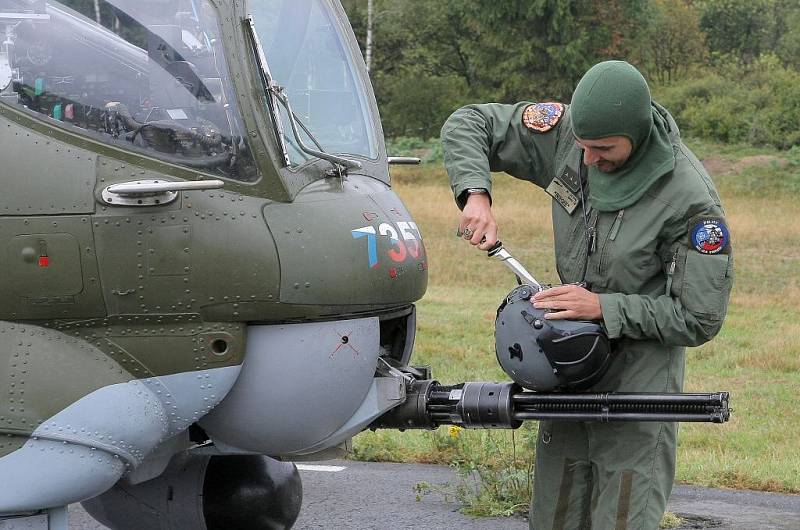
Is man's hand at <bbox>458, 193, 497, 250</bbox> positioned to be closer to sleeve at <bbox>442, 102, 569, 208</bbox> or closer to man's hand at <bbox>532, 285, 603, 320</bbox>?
sleeve at <bbox>442, 102, 569, 208</bbox>

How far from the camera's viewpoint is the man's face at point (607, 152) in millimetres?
4039

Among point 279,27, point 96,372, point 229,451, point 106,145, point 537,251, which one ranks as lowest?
point 537,251

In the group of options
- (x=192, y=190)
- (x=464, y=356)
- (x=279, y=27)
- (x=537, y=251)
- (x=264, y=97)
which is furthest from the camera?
(x=537, y=251)

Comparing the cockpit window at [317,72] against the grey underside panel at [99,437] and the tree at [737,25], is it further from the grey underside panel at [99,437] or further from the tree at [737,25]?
the tree at [737,25]

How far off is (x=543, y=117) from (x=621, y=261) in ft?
2.12

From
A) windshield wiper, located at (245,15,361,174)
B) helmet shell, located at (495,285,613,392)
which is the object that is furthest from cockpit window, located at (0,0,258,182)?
helmet shell, located at (495,285,613,392)

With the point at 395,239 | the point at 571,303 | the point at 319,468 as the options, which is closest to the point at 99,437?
the point at 395,239

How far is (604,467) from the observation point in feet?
13.7

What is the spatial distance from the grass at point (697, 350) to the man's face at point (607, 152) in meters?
2.35

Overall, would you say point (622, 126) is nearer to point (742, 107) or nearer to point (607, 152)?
point (607, 152)

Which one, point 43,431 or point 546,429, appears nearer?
point 43,431

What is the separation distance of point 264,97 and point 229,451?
1224 millimetres

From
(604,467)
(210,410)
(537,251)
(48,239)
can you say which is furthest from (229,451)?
(537,251)

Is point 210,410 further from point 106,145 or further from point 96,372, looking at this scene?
point 106,145
